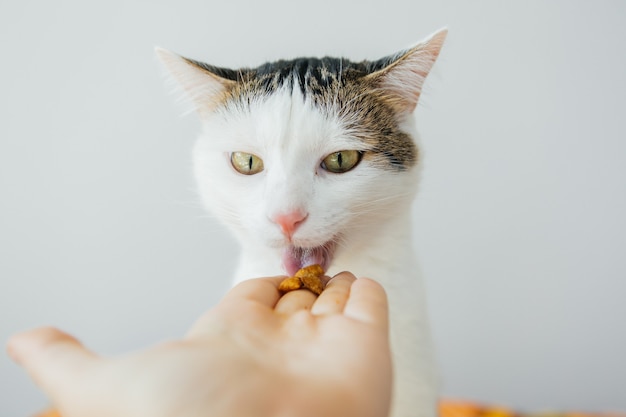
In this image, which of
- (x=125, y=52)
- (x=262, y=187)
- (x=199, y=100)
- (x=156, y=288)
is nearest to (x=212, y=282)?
(x=156, y=288)

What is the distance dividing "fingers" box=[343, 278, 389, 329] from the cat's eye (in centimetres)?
45

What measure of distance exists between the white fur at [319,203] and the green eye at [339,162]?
0.02m

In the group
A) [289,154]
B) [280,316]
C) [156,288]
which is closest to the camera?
[280,316]

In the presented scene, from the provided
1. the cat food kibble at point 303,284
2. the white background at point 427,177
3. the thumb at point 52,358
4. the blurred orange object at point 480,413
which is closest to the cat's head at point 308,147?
the cat food kibble at point 303,284

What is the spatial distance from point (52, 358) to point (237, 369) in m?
0.24

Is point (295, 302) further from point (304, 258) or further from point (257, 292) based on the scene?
point (304, 258)

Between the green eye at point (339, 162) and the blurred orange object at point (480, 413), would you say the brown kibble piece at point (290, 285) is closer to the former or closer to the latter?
the green eye at point (339, 162)

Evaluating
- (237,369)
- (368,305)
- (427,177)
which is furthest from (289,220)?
(427,177)

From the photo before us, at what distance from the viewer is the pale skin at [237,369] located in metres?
0.54

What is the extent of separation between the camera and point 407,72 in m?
1.19

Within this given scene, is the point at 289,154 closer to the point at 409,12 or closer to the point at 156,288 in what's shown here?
the point at 409,12

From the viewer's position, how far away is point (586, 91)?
6.93 feet

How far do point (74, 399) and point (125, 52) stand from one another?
1938 millimetres

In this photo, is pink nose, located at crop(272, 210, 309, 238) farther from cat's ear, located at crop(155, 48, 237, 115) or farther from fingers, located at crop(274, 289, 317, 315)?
cat's ear, located at crop(155, 48, 237, 115)
